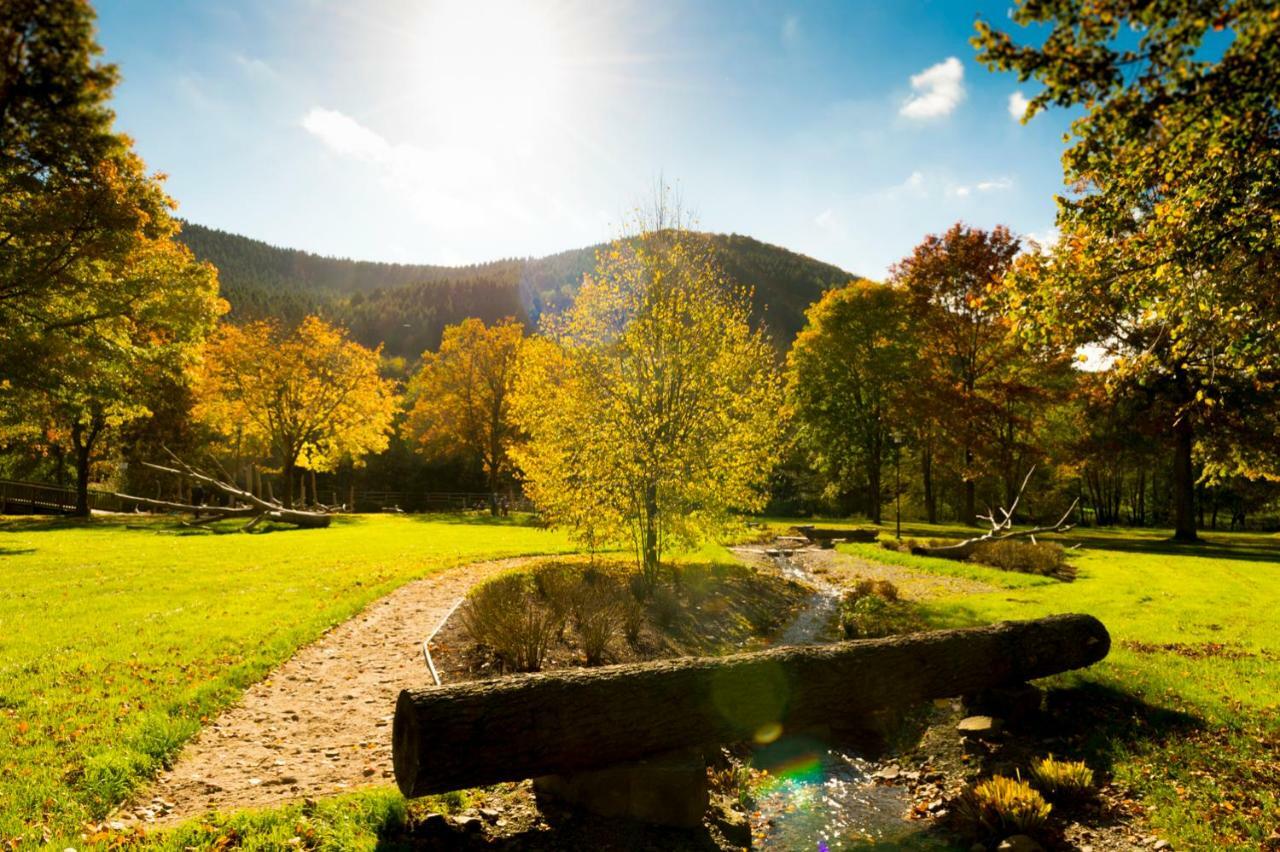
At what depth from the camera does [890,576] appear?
2038 cm

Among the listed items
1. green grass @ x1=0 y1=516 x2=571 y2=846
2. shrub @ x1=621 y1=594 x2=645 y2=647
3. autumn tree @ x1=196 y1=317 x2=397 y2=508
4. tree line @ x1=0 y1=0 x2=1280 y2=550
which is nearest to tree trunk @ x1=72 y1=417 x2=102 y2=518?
tree line @ x1=0 y1=0 x2=1280 y2=550

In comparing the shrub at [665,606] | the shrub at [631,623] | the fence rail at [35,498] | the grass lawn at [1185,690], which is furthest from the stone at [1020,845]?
the fence rail at [35,498]

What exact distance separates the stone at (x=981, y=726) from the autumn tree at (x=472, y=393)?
39390 millimetres

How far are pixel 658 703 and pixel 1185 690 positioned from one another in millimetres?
7618

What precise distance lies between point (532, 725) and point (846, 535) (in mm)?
29065

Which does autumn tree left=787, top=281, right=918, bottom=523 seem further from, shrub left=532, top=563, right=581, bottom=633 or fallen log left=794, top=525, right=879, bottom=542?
shrub left=532, top=563, right=581, bottom=633

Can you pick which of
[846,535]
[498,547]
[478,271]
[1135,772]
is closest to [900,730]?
[1135,772]

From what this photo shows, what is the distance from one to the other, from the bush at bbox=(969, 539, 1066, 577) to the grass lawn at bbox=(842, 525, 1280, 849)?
1.49 m

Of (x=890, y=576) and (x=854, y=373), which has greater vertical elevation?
(x=854, y=373)

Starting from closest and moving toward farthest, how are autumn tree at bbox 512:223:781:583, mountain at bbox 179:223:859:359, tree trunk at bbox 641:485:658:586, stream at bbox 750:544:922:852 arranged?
stream at bbox 750:544:922:852
autumn tree at bbox 512:223:781:583
tree trunk at bbox 641:485:658:586
mountain at bbox 179:223:859:359

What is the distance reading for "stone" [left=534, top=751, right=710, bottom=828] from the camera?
6.12m

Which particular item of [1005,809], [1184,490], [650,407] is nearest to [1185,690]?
[1005,809]

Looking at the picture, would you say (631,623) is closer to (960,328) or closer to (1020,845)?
(1020,845)

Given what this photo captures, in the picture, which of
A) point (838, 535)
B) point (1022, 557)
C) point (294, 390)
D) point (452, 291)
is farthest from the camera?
point (452, 291)
